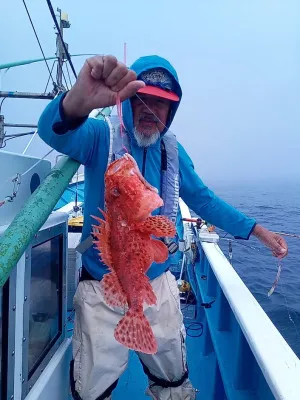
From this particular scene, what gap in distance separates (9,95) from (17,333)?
535 cm

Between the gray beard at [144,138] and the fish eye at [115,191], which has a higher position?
the gray beard at [144,138]

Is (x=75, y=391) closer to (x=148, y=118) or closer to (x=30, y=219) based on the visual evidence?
(x=30, y=219)

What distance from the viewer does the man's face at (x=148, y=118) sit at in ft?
7.87

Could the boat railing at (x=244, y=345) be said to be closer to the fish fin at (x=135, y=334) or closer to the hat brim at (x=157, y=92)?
the fish fin at (x=135, y=334)

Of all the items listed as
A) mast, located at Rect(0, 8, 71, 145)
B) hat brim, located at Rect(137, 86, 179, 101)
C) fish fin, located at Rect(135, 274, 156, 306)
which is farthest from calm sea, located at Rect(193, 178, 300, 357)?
mast, located at Rect(0, 8, 71, 145)

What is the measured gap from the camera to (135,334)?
1690 mm

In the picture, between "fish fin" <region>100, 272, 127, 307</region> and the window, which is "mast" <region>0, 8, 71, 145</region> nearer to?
the window

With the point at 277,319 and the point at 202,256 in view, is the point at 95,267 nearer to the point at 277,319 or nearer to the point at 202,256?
the point at 202,256

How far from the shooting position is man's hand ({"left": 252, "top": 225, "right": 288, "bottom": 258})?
9.50ft

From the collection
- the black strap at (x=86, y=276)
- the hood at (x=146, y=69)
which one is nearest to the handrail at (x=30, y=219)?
the hood at (x=146, y=69)

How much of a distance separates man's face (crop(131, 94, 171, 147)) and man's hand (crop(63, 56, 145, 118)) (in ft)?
2.17

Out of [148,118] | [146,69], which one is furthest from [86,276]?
[146,69]

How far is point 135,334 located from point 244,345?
1.26 meters

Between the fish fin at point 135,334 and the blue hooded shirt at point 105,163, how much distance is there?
0.64 meters
